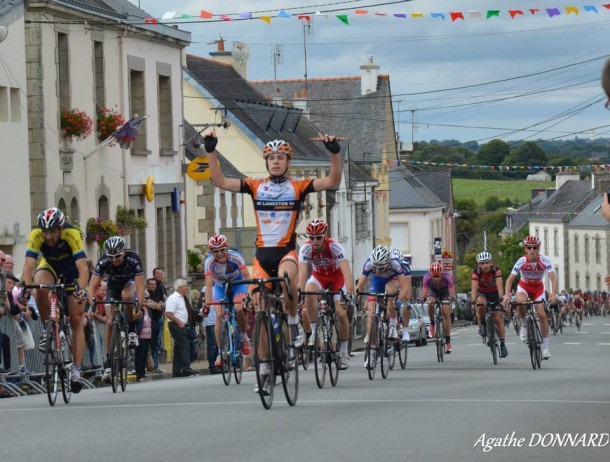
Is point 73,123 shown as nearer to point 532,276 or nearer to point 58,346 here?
point 532,276

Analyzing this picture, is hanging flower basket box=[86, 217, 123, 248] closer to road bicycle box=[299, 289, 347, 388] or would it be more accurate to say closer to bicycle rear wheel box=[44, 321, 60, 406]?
road bicycle box=[299, 289, 347, 388]

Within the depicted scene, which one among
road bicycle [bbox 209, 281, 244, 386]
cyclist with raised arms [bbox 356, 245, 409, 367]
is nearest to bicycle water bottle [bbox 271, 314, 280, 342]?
road bicycle [bbox 209, 281, 244, 386]

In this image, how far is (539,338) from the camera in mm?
22156

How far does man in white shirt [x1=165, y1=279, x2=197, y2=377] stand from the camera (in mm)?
24078

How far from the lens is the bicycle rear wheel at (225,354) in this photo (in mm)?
18875

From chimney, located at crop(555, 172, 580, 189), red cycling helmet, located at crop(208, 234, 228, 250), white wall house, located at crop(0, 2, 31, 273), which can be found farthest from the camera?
chimney, located at crop(555, 172, 580, 189)

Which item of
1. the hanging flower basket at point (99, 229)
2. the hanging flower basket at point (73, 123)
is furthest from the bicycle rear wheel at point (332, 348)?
the hanging flower basket at point (99, 229)

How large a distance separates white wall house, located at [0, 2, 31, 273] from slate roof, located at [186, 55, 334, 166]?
27248 mm

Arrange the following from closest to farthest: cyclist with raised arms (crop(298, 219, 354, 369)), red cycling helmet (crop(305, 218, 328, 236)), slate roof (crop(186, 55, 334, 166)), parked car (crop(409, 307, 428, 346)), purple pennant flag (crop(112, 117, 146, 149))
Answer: cyclist with raised arms (crop(298, 219, 354, 369)) → red cycling helmet (crop(305, 218, 328, 236)) → purple pennant flag (crop(112, 117, 146, 149)) → parked car (crop(409, 307, 428, 346)) → slate roof (crop(186, 55, 334, 166))

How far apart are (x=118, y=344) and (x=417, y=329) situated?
A: 30660 millimetres

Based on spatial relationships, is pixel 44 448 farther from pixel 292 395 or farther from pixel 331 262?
pixel 331 262

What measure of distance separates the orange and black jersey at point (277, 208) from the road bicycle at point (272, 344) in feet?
1.66

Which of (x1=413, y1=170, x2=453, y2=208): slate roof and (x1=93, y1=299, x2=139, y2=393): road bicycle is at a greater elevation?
(x1=413, y1=170, x2=453, y2=208): slate roof

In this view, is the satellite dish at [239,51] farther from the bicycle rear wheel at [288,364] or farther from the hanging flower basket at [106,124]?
the bicycle rear wheel at [288,364]
